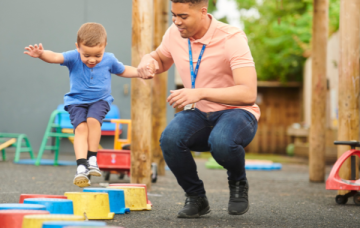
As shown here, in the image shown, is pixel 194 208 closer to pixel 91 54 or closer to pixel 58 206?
pixel 58 206

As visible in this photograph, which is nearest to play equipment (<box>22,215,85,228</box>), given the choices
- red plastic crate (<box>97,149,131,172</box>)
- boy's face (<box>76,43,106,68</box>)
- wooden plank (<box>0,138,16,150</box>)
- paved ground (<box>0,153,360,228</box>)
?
paved ground (<box>0,153,360,228</box>)

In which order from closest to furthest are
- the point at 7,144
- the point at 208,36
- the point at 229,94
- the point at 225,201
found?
1. the point at 229,94
2. the point at 208,36
3. the point at 225,201
4. the point at 7,144

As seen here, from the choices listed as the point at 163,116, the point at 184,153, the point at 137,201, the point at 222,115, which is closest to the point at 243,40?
the point at 222,115

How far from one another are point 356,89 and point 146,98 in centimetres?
227

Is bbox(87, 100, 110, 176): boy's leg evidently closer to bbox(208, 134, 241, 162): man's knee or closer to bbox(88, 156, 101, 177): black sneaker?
bbox(88, 156, 101, 177): black sneaker

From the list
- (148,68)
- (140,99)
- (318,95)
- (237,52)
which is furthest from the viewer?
(318,95)

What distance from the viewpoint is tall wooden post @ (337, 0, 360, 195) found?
5160 mm

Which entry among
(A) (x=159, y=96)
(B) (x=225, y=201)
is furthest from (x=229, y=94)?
(A) (x=159, y=96)

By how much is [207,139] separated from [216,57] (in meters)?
0.60

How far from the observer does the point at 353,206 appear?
448cm

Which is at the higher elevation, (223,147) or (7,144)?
(223,147)

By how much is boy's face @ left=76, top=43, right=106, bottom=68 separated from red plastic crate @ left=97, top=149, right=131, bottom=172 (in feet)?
7.84

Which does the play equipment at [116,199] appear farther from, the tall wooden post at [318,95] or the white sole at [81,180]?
the tall wooden post at [318,95]

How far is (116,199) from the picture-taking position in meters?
3.53
